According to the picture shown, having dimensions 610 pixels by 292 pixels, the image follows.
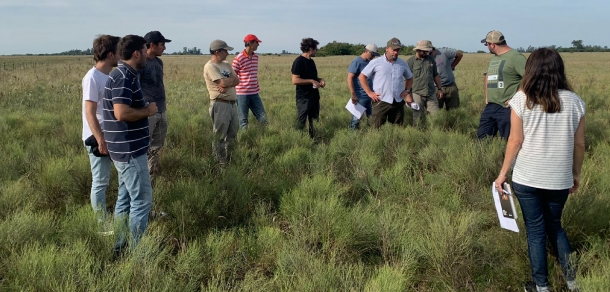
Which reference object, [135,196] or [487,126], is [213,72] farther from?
[487,126]

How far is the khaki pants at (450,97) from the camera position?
7.62 meters

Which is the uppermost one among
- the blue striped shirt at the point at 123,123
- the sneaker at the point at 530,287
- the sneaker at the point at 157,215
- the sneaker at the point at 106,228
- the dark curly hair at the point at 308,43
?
the dark curly hair at the point at 308,43

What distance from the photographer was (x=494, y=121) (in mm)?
5195

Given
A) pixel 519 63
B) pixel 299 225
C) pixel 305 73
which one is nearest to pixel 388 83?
pixel 305 73

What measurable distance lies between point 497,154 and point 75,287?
4.39 metres

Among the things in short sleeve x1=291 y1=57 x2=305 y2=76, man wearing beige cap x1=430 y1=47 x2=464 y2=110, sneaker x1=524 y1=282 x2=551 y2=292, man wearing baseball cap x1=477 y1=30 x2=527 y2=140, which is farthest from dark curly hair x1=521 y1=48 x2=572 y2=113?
man wearing beige cap x1=430 y1=47 x2=464 y2=110

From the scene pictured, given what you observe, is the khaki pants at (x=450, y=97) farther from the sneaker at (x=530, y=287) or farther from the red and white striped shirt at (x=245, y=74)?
the sneaker at (x=530, y=287)

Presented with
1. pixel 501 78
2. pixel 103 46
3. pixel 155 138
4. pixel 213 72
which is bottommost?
pixel 155 138

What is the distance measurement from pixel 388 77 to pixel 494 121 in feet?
5.77

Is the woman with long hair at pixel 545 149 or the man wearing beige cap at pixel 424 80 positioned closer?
the woman with long hair at pixel 545 149

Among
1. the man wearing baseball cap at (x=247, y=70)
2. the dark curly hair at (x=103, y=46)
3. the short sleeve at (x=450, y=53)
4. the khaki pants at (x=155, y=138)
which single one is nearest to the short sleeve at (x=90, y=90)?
the dark curly hair at (x=103, y=46)

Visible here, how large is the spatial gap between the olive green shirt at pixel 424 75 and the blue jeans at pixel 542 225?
4.61m

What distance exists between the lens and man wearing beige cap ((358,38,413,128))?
631 cm

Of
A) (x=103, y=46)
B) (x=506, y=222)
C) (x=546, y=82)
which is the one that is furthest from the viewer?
(x=103, y=46)
